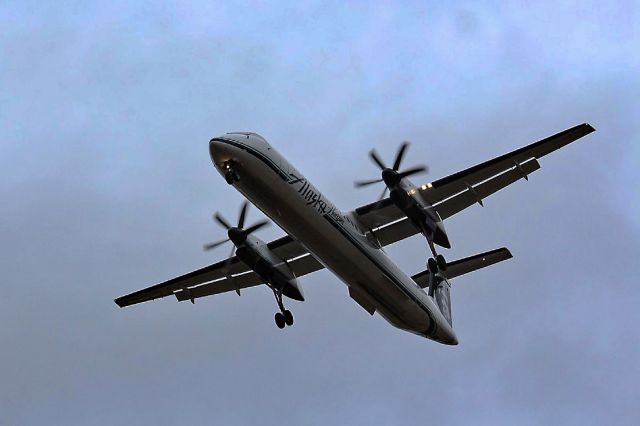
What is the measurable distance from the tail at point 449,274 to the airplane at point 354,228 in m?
0.05

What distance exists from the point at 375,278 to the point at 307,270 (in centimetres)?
533

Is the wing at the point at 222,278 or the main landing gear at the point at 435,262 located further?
the wing at the point at 222,278

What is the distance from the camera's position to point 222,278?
124ft

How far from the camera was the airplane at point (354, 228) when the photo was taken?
29.2 meters

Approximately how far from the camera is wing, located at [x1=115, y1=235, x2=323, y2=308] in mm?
35250

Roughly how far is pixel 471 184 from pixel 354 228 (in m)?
4.06

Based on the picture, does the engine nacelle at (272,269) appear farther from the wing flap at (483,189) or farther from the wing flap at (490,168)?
the wing flap at (490,168)

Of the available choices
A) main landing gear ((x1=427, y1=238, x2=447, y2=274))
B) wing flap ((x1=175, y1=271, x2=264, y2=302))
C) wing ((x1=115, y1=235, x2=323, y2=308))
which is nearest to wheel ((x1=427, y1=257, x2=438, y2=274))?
main landing gear ((x1=427, y1=238, x2=447, y2=274))

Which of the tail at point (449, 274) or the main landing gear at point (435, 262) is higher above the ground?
the tail at point (449, 274)

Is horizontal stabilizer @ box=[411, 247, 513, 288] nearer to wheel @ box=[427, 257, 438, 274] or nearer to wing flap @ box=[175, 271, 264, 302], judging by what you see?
wheel @ box=[427, 257, 438, 274]

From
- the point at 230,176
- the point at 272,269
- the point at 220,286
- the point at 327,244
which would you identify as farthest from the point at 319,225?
the point at 220,286

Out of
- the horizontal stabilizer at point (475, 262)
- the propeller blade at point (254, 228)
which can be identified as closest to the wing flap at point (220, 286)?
the propeller blade at point (254, 228)

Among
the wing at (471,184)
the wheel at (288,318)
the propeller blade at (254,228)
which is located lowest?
the wheel at (288,318)

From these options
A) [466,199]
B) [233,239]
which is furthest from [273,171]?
[466,199]
